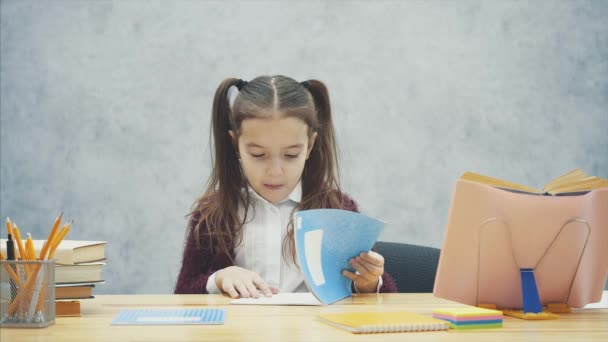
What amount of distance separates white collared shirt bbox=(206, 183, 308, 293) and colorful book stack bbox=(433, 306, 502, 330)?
80 centimetres

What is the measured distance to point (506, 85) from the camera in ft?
9.37

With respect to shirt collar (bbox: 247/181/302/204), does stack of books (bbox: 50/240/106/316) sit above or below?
below

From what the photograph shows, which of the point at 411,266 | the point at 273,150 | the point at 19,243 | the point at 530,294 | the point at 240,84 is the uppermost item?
the point at 240,84

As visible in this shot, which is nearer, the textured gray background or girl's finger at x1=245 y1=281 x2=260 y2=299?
girl's finger at x1=245 y1=281 x2=260 y2=299

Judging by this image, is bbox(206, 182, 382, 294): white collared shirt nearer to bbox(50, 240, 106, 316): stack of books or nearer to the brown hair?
the brown hair

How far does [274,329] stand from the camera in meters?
0.89

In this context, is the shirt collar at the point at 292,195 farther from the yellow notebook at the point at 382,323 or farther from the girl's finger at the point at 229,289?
the yellow notebook at the point at 382,323

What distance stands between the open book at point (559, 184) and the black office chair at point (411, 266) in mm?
690

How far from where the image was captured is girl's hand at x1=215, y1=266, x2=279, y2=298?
4.22ft

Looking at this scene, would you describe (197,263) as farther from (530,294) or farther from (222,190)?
(530,294)

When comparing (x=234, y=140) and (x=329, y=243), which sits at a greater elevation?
(x=234, y=140)

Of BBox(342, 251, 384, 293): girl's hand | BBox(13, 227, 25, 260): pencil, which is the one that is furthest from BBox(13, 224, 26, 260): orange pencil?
BBox(342, 251, 384, 293): girl's hand

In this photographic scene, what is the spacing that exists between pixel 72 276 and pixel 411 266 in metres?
1.00

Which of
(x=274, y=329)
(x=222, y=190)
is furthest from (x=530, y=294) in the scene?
(x=222, y=190)
